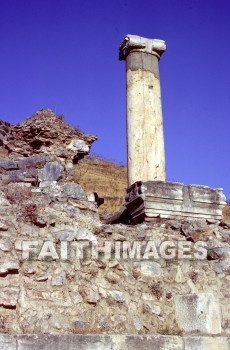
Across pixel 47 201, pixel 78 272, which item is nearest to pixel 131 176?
pixel 47 201

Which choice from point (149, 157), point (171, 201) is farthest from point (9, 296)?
point (149, 157)

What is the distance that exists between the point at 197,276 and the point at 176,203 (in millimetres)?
1503

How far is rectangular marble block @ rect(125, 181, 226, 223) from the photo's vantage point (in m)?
7.11

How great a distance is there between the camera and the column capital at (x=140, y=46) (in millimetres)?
8992

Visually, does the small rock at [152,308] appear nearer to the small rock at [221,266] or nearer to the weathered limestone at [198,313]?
the weathered limestone at [198,313]

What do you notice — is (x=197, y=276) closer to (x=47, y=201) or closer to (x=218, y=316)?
(x=218, y=316)

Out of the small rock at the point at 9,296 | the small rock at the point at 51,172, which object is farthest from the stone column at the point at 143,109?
the small rock at the point at 9,296

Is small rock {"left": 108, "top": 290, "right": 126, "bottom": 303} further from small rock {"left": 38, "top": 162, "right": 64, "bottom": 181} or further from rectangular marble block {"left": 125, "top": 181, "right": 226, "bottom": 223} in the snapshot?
small rock {"left": 38, "top": 162, "right": 64, "bottom": 181}

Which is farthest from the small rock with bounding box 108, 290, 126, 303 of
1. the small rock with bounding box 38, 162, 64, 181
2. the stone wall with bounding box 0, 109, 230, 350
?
the small rock with bounding box 38, 162, 64, 181

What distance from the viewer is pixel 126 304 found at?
17.9 feet

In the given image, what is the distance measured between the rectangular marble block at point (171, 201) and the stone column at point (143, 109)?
0.90 meters

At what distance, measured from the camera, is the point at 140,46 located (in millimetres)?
9031

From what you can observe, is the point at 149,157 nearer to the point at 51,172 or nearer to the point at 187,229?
the point at 187,229

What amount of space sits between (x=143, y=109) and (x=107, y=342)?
4.77 m
